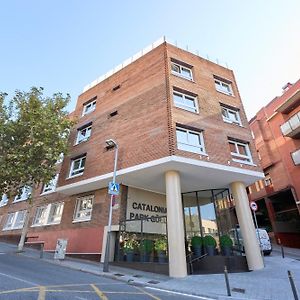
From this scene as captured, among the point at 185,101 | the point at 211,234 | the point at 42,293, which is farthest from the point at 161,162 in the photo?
the point at 42,293

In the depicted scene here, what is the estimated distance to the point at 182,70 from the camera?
18.1 meters

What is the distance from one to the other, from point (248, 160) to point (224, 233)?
4806 millimetres

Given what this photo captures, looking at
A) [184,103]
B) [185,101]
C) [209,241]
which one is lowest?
[209,241]

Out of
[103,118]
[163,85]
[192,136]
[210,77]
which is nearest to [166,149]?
[192,136]

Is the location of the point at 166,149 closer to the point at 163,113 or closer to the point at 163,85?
the point at 163,113

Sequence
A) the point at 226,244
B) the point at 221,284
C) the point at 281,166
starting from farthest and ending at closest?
the point at 281,166 < the point at 226,244 < the point at 221,284

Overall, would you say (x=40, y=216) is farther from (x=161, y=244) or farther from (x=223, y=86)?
(x=223, y=86)

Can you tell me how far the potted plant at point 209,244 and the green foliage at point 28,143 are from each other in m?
11.3

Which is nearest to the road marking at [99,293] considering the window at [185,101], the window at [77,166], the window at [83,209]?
the window at [83,209]

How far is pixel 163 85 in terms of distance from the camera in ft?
52.0

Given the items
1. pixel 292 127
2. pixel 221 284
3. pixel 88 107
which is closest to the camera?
pixel 221 284

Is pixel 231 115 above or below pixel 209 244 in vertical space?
above

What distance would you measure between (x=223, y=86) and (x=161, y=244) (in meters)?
13.0

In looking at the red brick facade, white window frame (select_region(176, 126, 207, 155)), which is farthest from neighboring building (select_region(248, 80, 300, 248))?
white window frame (select_region(176, 126, 207, 155))
